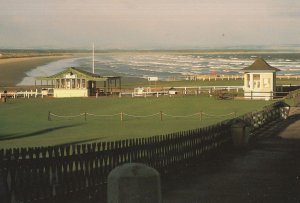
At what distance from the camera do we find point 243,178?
15703 mm

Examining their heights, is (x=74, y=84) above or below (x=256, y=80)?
below

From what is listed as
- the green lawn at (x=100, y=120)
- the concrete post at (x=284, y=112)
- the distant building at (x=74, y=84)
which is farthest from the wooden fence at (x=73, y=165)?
the distant building at (x=74, y=84)

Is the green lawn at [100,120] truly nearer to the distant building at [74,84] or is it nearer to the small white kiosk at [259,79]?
the small white kiosk at [259,79]

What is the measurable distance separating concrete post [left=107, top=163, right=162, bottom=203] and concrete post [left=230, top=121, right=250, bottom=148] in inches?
670

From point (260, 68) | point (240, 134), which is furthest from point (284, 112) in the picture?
point (260, 68)

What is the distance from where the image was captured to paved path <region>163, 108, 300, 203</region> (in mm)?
13133

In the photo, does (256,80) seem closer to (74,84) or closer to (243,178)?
(74,84)

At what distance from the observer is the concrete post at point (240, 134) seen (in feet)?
74.7

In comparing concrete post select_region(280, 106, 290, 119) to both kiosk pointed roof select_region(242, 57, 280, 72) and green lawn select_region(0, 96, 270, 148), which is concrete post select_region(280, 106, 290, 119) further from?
kiosk pointed roof select_region(242, 57, 280, 72)

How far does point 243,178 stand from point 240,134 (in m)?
7.17

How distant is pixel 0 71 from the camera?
135 metres

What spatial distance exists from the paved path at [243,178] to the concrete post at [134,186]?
6582 millimetres

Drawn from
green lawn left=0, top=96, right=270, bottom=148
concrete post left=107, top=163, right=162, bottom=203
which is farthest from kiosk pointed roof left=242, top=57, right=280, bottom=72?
concrete post left=107, top=163, right=162, bottom=203

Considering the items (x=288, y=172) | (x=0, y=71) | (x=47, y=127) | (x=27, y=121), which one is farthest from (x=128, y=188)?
(x=0, y=71)
